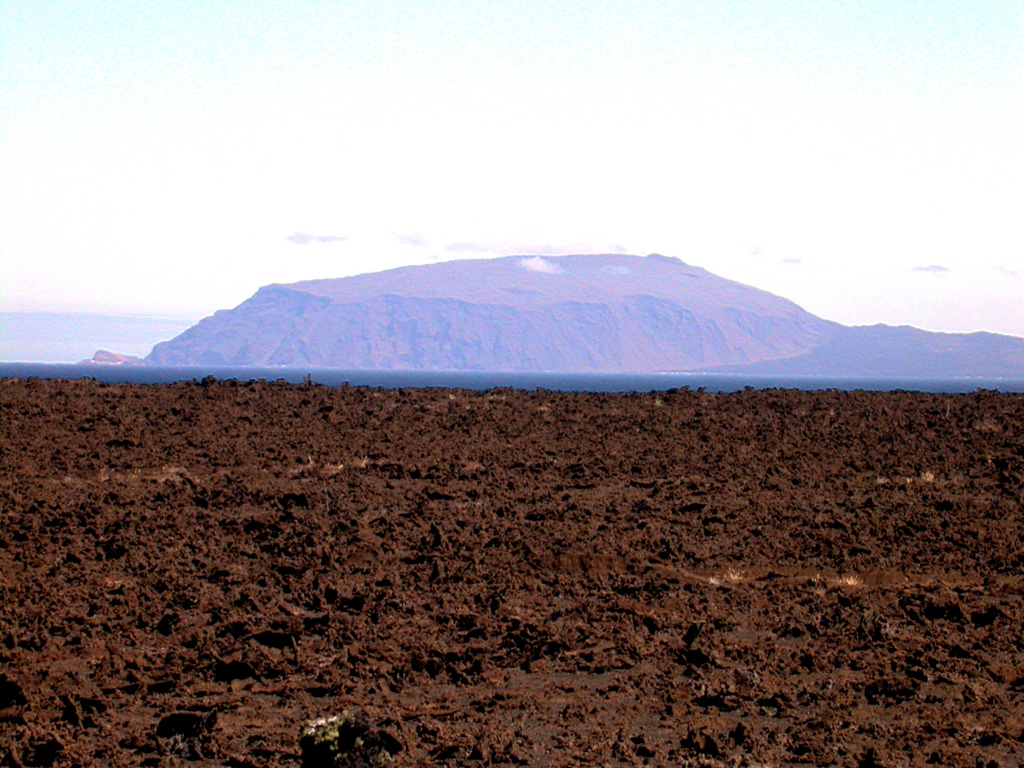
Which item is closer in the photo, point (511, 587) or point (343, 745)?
point (343, 745)

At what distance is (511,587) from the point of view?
13.3 m

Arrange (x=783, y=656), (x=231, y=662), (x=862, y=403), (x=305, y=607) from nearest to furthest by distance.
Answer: (x=231, y=662), (x=783, y=656), (x=305, y=607), (x=862, y=403)

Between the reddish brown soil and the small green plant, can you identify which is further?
the reddish brown soil

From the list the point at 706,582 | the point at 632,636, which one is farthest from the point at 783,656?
the point at 706,582

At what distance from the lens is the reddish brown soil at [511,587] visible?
8758 millimetres

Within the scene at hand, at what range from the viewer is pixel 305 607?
12.4 m

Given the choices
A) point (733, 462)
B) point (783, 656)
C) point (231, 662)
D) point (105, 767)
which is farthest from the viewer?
point (733, 462)

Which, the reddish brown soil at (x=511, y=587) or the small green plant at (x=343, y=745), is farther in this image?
the reddish brown soil at (x=511, y=587)

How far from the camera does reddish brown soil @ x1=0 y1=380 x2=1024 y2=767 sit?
8758mm

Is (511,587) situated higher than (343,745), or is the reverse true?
(343,745)

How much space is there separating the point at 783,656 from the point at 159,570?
7.75 meters

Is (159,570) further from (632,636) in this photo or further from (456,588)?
(632,636)

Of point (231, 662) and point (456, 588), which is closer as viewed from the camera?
point (231, 662)

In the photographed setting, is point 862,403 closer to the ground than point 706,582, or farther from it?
farther from it
